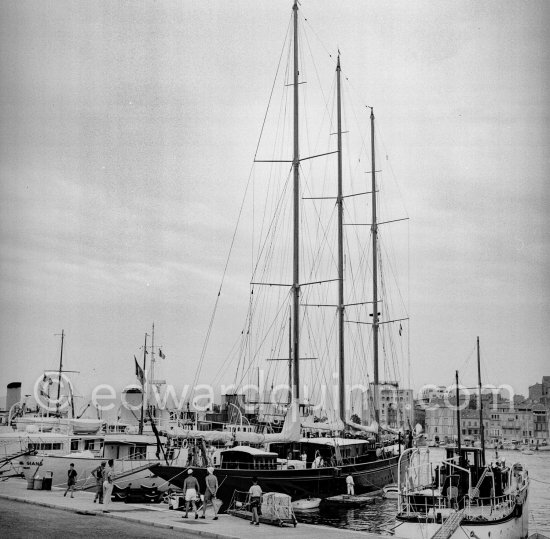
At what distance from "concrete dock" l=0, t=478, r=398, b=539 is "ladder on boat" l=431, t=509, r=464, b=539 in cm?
241

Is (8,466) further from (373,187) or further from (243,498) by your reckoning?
(373,187)

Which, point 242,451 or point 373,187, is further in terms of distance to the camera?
point 373,187

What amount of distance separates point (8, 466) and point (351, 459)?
2234 cm

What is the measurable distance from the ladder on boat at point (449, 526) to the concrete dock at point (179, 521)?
241cm

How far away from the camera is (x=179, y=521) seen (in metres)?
24.1

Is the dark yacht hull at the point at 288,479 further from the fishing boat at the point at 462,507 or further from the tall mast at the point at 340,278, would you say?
the fishing boat at the point at 462,507

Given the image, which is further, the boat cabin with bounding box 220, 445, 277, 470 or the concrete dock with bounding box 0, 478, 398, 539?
the boat cabin with bounding box 220, 445, 277, 470

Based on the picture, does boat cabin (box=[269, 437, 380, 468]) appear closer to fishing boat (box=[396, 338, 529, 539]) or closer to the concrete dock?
fishing boat (box=[396, 338, 529, 539])

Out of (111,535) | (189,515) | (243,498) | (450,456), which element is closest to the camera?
(111,535)

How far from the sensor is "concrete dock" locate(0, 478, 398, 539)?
21.3 m

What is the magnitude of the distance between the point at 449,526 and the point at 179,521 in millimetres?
9179

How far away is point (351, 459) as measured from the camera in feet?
145

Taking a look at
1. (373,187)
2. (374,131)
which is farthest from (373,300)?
(374,131)

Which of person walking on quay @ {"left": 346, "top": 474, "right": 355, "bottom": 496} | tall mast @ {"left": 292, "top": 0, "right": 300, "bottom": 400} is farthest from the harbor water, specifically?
tall mast @ {"left": 292, "top": 0, "right": 300, "bottom": 400}
